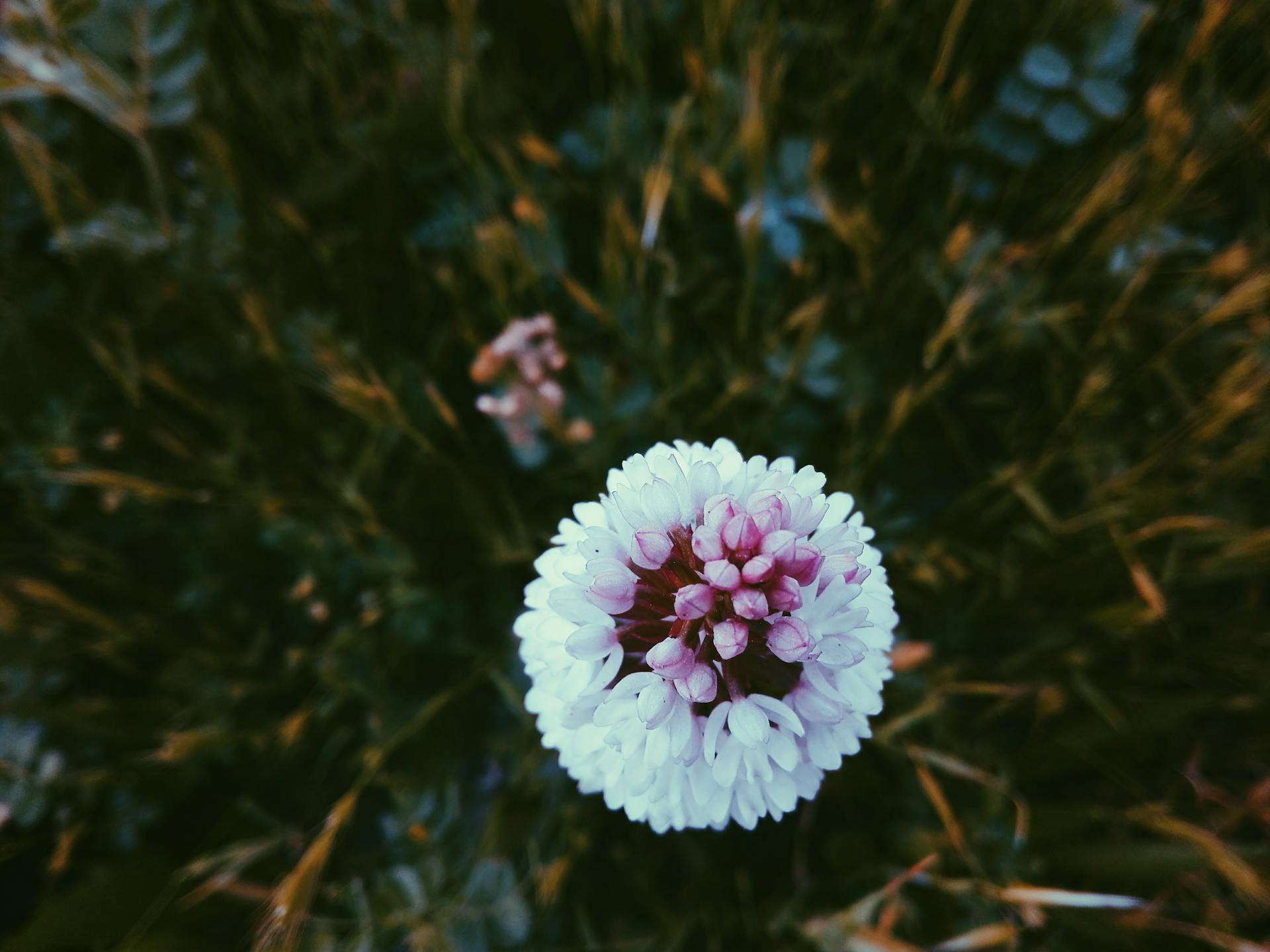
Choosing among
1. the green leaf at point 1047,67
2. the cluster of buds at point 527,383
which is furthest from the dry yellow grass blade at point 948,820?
the green leaf at point 1047,67

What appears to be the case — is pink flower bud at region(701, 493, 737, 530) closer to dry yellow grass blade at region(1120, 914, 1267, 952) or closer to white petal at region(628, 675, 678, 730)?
white petal at region(628, 675, 678, 730)

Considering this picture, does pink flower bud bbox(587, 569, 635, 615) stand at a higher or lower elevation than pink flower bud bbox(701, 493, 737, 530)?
lower

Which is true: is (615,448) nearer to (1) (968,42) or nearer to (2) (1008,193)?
(2) (1008,193)

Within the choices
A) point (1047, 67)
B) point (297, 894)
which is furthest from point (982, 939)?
point (1047, 67)

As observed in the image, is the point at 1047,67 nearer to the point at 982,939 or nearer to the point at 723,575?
the point at 723,575

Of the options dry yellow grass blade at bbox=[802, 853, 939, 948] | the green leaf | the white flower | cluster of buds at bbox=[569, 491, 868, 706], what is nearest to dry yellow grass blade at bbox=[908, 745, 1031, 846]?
dry yellow grass blade at bbox=[802, 853, 939, 948]

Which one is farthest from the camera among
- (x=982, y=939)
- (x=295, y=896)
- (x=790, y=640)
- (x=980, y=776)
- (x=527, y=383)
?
(x=527, y=383)

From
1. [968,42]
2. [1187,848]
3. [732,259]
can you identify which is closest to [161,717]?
[732,259]
